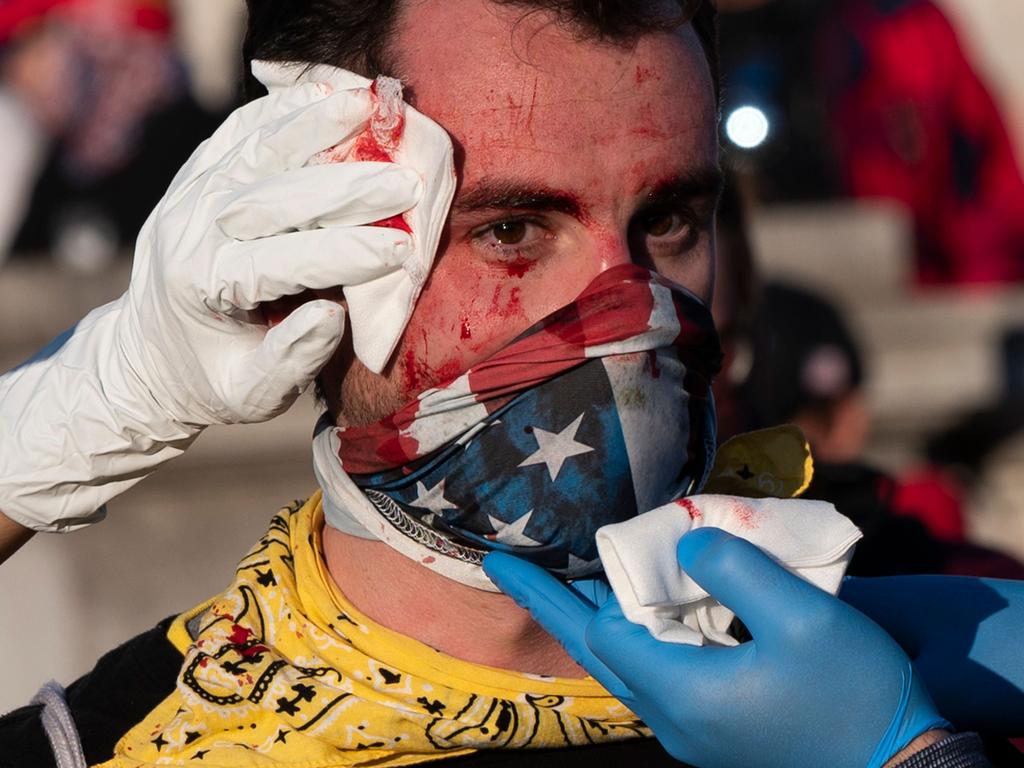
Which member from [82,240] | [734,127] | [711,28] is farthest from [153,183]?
[711,28]

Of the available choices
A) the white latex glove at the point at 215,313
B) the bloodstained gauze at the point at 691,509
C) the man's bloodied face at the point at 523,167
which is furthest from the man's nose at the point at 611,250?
the bloodstained gauze at the point at 691,509

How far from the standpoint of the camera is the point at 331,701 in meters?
2.48

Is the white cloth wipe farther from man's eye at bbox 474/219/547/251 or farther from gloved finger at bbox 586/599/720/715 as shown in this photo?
man's eye at bbox 474/219/547/251

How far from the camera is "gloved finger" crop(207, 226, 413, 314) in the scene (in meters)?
2.36

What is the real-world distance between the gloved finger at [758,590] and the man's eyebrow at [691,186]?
617 mm

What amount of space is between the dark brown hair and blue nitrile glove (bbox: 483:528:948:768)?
83 cm

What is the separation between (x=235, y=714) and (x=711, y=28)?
53.5 inches

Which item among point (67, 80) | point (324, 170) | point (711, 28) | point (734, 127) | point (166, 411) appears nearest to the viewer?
point (324, 170)

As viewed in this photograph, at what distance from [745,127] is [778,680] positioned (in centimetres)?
242

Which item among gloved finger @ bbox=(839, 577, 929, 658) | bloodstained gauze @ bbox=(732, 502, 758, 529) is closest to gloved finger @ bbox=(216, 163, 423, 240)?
bloodstained gauze @ bbox=(732, 502, 758, 529)

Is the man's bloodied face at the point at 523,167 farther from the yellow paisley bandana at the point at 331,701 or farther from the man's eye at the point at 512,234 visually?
the yellow paisley bandana at the point at 331,701

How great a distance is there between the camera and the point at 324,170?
238cm

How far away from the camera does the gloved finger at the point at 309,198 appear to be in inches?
93.3

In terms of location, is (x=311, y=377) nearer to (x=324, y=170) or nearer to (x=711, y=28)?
(x=324, y=170)
